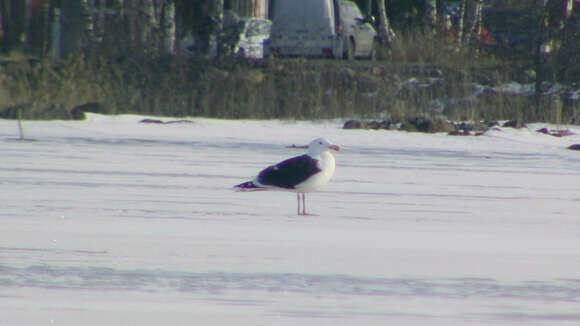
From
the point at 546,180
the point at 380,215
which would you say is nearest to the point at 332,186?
the point at 380,215

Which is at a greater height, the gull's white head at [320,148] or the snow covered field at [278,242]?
the gull's white head at [320,148]

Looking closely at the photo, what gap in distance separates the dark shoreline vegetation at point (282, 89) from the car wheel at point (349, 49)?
7.71 ft

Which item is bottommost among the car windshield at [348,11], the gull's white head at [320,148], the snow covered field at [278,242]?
the snow covered field at [278,242]

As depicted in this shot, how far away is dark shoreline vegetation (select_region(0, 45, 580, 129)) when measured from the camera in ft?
50.4

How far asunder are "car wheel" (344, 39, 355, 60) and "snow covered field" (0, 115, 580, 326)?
33.2 ft

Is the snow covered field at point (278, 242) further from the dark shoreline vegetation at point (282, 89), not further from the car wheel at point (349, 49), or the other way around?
the car wheel at point (349, 49)

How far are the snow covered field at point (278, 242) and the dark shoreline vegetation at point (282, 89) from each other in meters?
5.68

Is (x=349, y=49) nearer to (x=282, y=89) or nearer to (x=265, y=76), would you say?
(x=265, y=76)

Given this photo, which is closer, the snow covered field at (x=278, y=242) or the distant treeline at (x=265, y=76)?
the snow covered field at (x=278, y=242)

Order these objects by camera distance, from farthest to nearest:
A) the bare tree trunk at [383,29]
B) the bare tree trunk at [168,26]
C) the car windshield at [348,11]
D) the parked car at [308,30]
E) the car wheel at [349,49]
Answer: the bare tree trunk at [383,29], the car windshield at [348,11], the car wheel at [349,49], the parked car at [308,30], the bare tree trunk at [168,26]

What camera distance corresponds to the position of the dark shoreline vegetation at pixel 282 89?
50.4 feet

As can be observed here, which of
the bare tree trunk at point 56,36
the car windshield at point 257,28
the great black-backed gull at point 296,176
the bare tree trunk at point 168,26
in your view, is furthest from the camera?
the car windshield at point 257,28

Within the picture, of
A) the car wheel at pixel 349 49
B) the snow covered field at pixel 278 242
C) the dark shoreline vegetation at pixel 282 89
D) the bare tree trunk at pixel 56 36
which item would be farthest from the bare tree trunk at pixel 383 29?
the snow covered field at pixel 278 242

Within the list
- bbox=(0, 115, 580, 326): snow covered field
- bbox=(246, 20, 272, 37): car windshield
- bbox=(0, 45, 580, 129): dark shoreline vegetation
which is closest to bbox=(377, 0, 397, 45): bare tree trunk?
bbox=(246, 20, 272, 37): car windshield
